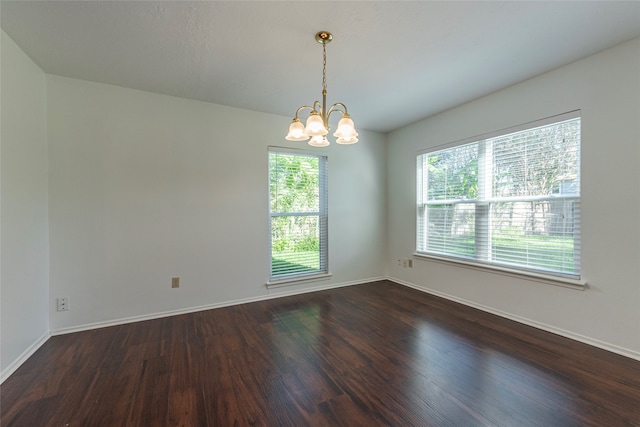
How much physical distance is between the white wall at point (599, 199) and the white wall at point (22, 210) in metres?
4.38

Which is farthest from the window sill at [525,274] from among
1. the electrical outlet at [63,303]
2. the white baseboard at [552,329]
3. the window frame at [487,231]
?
the electrical outlet at [63,303]

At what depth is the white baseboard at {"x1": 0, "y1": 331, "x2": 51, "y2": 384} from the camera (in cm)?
191

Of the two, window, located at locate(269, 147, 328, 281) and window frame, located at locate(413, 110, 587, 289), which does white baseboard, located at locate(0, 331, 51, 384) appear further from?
window frame, located at locate(413, 110, 587, 289)

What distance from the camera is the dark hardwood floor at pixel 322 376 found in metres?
1.55

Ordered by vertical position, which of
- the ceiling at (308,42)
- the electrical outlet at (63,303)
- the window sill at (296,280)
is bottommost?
the window sill at (296,280)

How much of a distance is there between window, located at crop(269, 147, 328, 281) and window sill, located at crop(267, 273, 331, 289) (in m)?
0.05

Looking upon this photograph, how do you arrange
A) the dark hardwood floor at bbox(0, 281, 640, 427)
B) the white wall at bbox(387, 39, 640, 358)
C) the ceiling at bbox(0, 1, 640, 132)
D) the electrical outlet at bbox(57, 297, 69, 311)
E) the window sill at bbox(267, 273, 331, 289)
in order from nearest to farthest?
1. the dark hardwood floor at bbox(0, 281, 640, 427)
2. the ceiling at bbox(0, 1, 640, 132)
3. the white wall at bbox(387, 39, 640, 358)
4. the electrical outlet at bbox(57, 297, 69, 311)
5. the window sill at bbox(267, 273, 331, 289)

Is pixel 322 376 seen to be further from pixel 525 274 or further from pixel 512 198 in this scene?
pixel 512 198

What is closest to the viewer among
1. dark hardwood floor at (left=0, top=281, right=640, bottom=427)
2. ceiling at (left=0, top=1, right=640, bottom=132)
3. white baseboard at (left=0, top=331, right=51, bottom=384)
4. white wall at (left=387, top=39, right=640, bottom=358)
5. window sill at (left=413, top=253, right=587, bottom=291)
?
dark hardwood floor at (left=0, top=281, right=640, bottom=427)

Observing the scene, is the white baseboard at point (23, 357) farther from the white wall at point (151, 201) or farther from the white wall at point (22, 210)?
the white wall at point (151, 201)

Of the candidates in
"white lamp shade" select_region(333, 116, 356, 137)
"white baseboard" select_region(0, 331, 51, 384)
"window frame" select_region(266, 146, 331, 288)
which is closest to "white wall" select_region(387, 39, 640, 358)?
"white lamp shade" select_region(333, 116, 356, 137)

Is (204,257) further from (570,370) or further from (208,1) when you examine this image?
(570,370)

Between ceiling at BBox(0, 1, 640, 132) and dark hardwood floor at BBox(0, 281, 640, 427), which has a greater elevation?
ceiling at BBox(0, 1, 640, 132)

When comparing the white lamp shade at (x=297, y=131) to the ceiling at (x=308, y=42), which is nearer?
the ceiling at (x=308, y=42)
